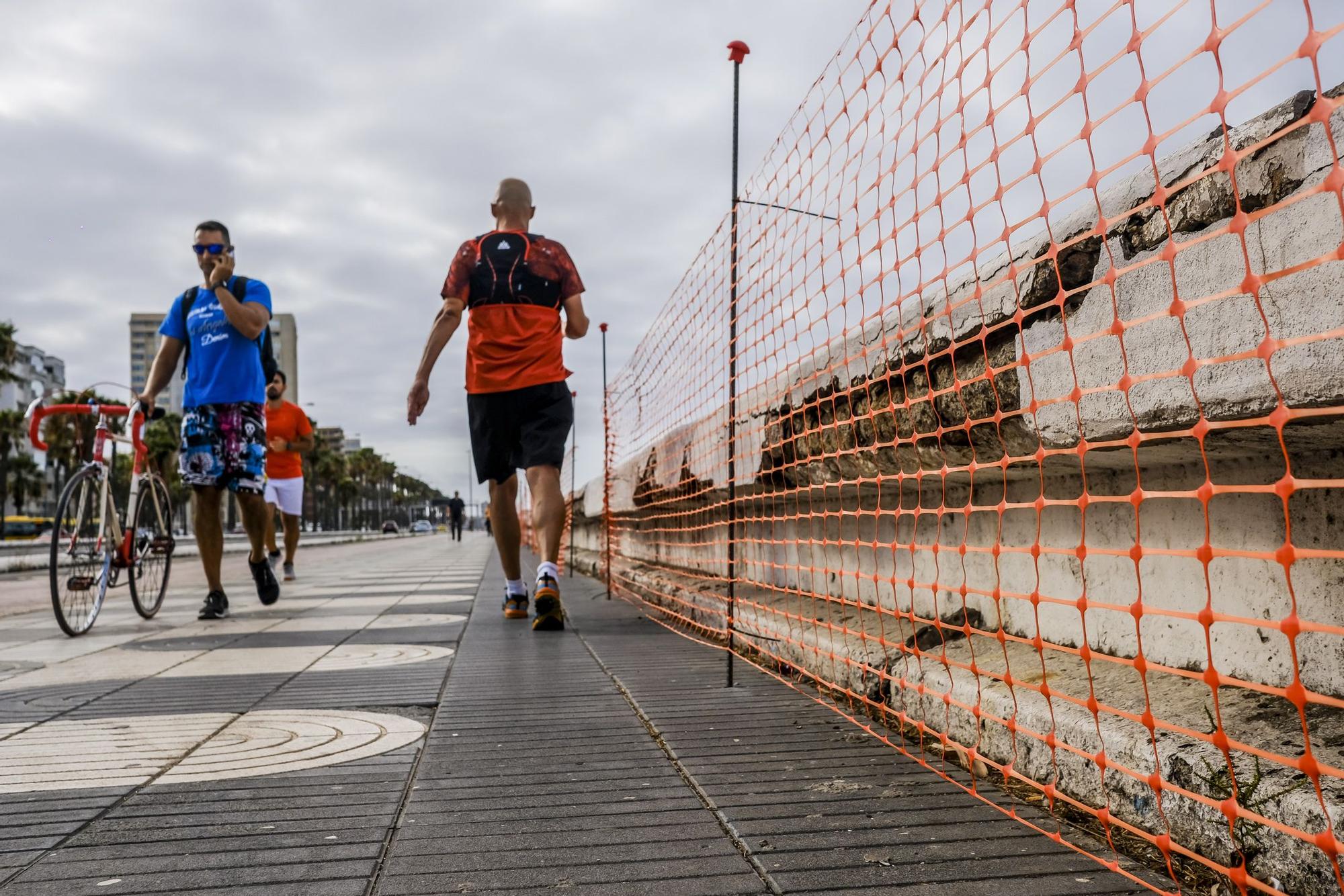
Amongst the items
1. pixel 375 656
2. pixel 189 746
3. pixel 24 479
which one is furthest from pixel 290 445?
pixel 24 479

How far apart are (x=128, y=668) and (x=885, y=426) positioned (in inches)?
116

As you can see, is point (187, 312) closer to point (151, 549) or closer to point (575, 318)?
point (151, 549)

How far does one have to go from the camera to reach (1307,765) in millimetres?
1317

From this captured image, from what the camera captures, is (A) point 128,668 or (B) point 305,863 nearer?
(B) point 305,863

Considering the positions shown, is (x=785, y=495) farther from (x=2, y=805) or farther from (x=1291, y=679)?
→ (x=2, y=805)

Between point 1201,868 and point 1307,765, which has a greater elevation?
point 1307,765

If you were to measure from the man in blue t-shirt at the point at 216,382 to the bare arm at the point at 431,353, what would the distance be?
1140 millimetres

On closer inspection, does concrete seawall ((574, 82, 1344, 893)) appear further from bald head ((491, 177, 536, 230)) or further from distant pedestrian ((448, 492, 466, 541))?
distant pedestrian ((448, 492, 466, 541))

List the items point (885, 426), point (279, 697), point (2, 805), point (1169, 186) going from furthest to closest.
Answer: point (279, 697) → point (885, 426) → point (2, 805) → point (1169, 186)

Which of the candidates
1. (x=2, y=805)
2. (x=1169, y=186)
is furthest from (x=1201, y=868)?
(x=2, y=805)

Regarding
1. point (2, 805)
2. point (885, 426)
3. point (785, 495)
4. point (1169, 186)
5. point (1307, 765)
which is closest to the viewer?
point (1307, 765)

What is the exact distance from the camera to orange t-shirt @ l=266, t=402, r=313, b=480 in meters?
9.10

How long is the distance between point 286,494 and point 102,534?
148 inches

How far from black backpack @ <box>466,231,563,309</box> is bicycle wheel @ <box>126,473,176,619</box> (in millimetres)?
2288
